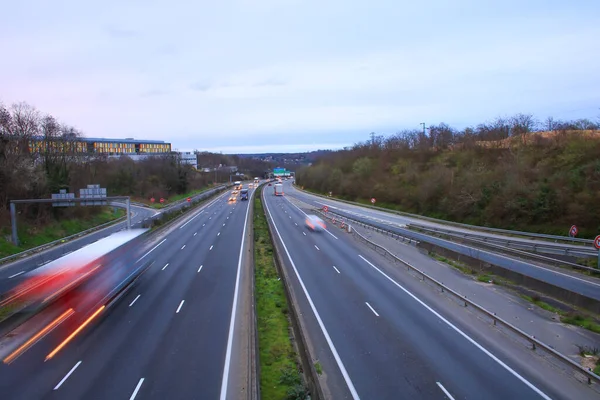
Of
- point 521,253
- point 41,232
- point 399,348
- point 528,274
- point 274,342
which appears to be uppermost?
point 521,253

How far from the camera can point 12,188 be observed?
40.5 meters

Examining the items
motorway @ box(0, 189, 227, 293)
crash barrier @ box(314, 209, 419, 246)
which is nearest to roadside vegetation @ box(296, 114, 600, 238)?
crash barrier @ box(314, 209, 419, 246)

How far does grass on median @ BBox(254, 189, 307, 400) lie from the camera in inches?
459

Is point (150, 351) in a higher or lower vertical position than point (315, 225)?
lower

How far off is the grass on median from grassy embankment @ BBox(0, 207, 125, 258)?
21.6 metres

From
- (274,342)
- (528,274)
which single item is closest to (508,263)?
(528,274)

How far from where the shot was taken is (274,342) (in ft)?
49.0

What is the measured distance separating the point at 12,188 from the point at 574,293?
149 feet

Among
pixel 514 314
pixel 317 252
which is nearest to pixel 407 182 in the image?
pixel 317 252

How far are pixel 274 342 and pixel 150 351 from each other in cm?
414

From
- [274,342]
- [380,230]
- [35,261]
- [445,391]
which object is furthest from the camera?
[380,230]

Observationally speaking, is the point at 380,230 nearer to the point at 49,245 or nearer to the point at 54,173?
the point at 49,245

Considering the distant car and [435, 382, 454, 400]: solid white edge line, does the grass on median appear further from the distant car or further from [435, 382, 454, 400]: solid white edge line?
the distant car

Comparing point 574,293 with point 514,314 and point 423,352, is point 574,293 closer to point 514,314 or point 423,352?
point 514,314
